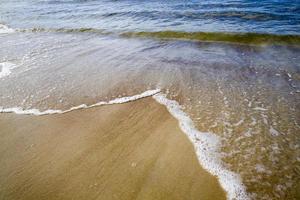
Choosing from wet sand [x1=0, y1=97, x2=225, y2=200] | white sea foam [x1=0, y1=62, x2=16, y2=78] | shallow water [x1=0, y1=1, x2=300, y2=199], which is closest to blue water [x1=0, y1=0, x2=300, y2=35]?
shallow water [x1=0, y1=1, x2=300, y2=199]

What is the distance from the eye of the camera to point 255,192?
9.25 feet

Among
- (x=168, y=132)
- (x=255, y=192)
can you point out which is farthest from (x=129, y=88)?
(x=255, y=192)

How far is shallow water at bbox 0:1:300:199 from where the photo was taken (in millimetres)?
3375

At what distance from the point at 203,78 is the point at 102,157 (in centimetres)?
304

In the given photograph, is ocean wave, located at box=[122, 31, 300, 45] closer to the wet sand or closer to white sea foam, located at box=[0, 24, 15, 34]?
the wet sand

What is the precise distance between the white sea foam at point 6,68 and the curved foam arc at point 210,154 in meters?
4.37

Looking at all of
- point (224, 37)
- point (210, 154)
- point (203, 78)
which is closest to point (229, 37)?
point (224, 37)

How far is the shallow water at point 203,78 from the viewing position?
338 cm

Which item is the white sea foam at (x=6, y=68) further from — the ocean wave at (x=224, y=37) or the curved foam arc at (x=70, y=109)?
the ocean wave at (x=224, y=37)

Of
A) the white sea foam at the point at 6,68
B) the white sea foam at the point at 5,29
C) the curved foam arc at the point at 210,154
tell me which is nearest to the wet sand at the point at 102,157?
the curved foam arc at the point at 210,154

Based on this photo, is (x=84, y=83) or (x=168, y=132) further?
(x=84, y=83)

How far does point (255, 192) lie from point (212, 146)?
33.9 inches

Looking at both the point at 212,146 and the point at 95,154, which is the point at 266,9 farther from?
the point at 95,154

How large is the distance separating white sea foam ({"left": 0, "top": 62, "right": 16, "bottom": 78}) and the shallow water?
0.13 m
